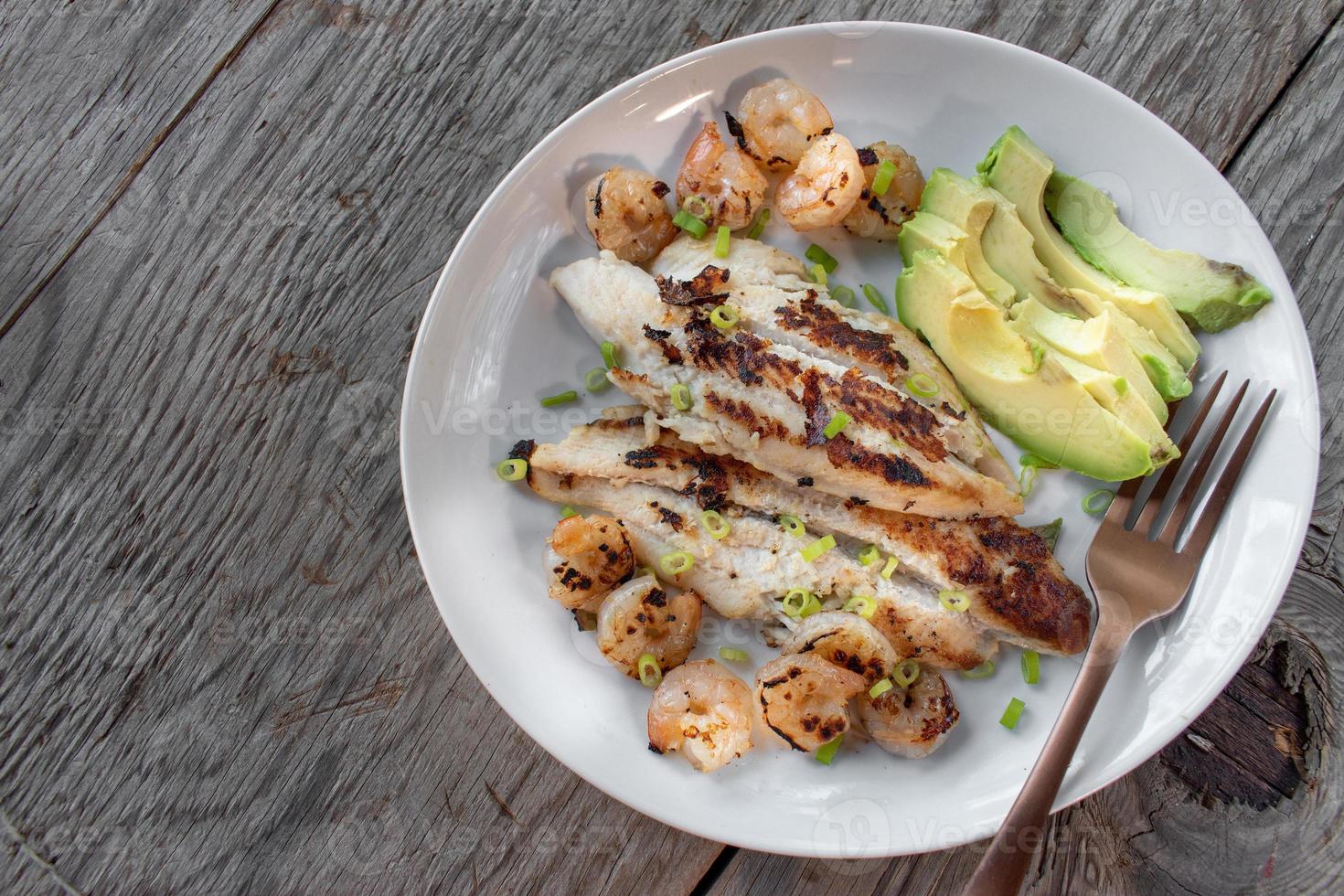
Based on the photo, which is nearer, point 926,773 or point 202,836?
point 926,773

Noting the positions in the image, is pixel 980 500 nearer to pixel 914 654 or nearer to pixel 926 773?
pixel 914 654

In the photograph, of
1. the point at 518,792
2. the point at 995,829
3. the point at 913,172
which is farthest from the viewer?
the point at 518,792

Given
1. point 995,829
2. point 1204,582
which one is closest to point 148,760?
point 995,829

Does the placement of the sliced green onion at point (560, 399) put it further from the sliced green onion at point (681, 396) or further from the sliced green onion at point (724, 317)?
the sliced green onion at point (724, 317)

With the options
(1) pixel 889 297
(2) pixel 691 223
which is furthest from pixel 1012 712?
(2) pixel 691 223

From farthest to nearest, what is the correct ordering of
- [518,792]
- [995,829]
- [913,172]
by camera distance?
[518,792]
[913,172]
[995,829]

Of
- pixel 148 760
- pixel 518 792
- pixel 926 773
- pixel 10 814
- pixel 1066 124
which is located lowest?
pixel 10 814

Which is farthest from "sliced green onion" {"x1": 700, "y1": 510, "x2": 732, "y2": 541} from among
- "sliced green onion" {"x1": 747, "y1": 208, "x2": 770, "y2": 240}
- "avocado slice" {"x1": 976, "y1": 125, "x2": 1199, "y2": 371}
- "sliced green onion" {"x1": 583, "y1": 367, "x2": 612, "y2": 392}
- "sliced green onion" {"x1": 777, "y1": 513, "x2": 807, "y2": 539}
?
"avocado slice" {"x1": 976, "y1": 125, "x2": 1199, "y2": 371}

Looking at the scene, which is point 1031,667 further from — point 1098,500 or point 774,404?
point 774,404
